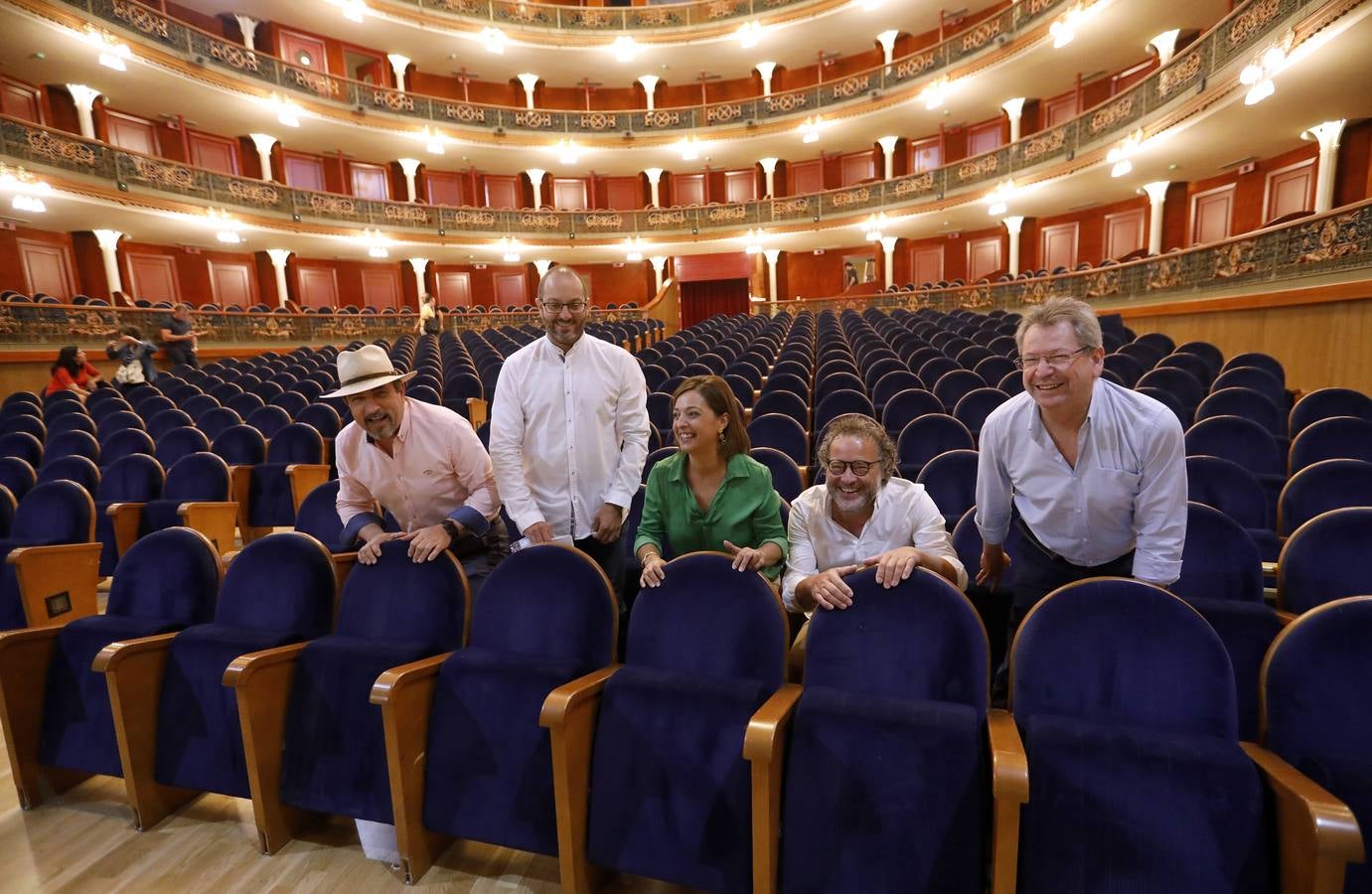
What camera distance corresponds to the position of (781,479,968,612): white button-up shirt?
1448 mm

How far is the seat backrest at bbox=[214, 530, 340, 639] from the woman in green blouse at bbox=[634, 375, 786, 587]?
2.73 feet

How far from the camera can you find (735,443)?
1618 mm

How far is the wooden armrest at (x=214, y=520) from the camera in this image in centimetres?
281

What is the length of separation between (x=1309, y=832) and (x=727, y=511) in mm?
1088

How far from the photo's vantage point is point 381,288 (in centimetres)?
1498

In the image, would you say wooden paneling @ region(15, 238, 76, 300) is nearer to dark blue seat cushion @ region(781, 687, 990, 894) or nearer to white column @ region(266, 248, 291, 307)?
white column @ region(266, 248, 291, 307)

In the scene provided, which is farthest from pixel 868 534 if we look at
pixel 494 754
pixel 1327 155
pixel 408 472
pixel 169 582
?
pixel 1327 155

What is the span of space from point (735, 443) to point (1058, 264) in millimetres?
13379

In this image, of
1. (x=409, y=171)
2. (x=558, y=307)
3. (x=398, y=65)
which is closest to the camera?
(x=558, y=307)

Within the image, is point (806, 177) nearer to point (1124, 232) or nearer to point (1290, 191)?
point (1124, 232)

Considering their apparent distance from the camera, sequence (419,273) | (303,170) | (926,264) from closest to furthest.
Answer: (303,170) → (419,273) → (926,264)

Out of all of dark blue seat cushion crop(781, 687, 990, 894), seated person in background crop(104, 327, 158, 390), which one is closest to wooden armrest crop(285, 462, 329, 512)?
dark blue seat cushion crop(781, 687, 990, 894)

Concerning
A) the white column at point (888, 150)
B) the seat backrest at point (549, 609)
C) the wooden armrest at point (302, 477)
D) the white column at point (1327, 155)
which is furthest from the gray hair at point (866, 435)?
the white column at point (888, 150)

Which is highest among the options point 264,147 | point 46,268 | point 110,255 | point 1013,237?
point 264,147
